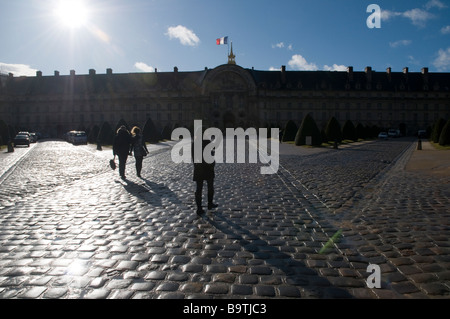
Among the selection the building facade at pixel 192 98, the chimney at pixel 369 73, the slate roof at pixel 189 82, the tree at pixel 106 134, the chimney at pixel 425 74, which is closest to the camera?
the tree at pixel 106 134

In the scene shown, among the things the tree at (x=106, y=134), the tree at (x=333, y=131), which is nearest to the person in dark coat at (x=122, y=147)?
the tree at (x=106, y=134)

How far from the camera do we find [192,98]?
70.2 m

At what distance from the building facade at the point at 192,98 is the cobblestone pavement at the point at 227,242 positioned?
6240 cm

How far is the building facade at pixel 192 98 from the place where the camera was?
7100 centimetres

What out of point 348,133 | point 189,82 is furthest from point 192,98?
point 348,133

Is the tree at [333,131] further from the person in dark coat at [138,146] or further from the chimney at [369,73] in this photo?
the chimney at [369,73]

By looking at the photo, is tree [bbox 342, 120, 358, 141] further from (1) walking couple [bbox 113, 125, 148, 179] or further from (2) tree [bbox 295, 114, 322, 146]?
(1) walking couple [bbox 113, 125, 148, 179]

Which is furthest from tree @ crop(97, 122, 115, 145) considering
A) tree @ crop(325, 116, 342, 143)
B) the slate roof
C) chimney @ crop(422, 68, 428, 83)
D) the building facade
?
chimney @ crop(422, 68, 428, 83)

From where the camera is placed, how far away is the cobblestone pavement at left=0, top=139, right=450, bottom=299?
357 cm

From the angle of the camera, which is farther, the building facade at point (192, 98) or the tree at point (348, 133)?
the building facade at point (192, 98)

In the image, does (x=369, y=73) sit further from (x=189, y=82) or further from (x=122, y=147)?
(x=122, y=147)

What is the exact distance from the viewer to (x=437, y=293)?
3385mm
